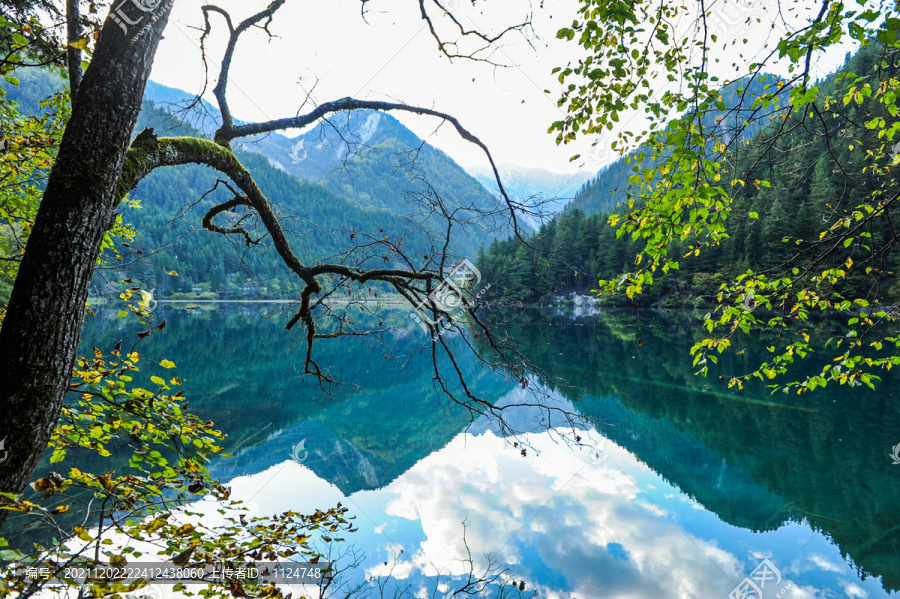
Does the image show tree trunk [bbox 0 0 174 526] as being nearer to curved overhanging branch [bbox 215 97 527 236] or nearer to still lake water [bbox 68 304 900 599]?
curved overhanging branch [bbox 215 97 527 236]

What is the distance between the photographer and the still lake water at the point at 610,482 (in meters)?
6.66

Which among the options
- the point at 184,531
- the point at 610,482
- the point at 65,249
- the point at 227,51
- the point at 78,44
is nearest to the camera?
the point at 65,249

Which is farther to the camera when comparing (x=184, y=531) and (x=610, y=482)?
(x=610, y=482)

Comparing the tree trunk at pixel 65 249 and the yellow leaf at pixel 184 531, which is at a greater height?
the tree trunk at pixel 65 249

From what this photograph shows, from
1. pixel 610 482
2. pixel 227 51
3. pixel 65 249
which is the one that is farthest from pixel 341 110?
pixel 610 482

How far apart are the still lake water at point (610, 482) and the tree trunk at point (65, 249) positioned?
202 centimetres

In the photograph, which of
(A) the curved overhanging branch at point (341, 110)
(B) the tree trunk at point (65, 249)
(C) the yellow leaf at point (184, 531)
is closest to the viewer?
(B) the tree trunk at point (65, 249)

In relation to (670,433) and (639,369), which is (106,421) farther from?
(639,369)

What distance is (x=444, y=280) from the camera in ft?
9.69

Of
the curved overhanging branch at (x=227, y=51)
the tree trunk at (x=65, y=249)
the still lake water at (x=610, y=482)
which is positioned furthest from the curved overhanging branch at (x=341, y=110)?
the still lake water at (x=610, y=482)

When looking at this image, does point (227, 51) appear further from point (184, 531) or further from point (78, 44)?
point (184, 531)

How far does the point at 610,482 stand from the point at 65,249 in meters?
10.5

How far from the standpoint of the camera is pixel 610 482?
992 centimetres

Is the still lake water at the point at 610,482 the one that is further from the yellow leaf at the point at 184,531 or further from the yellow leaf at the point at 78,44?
the yellow leaf at the point at 78,44
